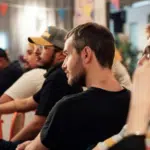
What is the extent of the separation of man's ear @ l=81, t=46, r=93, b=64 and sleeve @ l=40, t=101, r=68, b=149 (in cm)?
→ 19

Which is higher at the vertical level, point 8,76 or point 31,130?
point 31,130

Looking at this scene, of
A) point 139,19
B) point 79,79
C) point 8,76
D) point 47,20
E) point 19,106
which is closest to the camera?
point 79,79

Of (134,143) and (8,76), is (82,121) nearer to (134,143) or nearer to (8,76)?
(134,143)

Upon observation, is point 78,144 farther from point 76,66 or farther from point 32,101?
point 32,101

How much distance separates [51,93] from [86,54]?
653 millimetres

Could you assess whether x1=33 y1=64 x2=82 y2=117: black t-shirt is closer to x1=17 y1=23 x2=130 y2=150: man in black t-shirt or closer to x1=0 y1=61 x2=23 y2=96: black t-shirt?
x1=17 y1=23 x2=130 y2=150: man in black t-shirt

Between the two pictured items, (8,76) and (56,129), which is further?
(8,76)

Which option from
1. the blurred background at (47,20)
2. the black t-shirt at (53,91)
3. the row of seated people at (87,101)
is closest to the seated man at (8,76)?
the blurred background at (47,20)

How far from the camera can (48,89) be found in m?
2.15

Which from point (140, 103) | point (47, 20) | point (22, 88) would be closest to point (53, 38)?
point (22, 88)

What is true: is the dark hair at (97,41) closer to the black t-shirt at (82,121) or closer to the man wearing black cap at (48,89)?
the black t-shirt at (82,121)

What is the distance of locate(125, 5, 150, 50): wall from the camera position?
189 inches

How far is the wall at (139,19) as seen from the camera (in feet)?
15.8

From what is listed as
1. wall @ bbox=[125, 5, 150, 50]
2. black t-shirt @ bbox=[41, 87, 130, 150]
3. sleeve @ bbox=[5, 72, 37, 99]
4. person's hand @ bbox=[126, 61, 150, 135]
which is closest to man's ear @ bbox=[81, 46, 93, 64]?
black t-shirt @ bbox=[41, 87, 130, 150]
